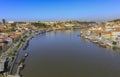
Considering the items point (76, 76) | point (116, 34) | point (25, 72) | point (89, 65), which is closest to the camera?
point (76, 76)

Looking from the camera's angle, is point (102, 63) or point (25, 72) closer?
point (25, 72)

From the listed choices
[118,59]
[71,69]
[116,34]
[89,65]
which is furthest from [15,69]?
[116,34]

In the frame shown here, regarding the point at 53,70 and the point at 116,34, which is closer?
the point at 53,70

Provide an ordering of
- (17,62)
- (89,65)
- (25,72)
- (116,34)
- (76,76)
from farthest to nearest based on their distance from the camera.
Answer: (116,34), (17,62), (89,65), (25,72), (76,76)

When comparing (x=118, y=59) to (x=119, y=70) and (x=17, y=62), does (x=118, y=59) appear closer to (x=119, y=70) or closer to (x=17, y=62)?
(x=119, y=70)

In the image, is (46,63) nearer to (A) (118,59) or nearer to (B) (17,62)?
(B) (17,62)

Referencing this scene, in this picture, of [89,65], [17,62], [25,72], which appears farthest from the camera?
[17,62]

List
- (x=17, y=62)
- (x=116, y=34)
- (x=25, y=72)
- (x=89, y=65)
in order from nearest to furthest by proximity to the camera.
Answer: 1. (x=25, y=72)
2. (x=89, y=65)
3. (x=17, y=62)
4. (x=116, y=34)

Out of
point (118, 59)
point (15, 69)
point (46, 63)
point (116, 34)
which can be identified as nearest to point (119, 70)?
point (118, 59)

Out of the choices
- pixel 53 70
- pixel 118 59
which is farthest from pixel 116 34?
pixel 53 70
